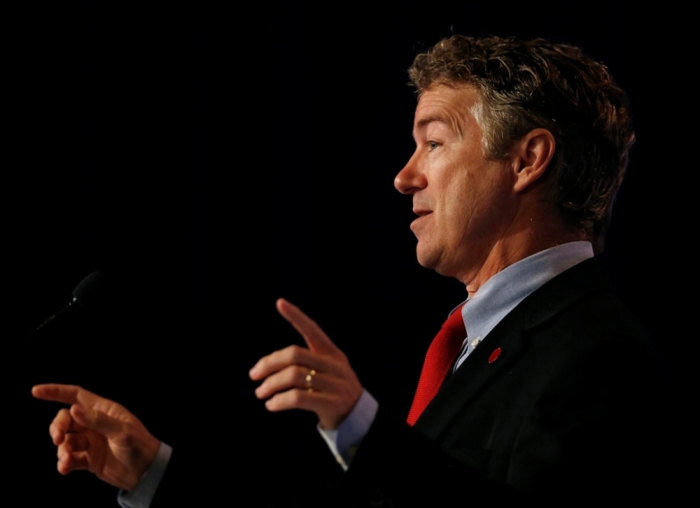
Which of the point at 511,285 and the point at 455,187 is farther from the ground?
the point at 455,187

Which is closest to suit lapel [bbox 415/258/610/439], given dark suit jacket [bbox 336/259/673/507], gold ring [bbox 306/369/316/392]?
dark suit jacket [bbox 336/259/673/507]

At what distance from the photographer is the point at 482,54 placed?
2062mm

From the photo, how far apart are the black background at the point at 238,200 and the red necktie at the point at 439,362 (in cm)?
88

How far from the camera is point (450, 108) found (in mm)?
2051

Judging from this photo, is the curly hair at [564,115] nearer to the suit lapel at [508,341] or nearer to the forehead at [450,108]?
the forehead at [450,108]

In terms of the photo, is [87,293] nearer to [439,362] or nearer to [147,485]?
[147,485]

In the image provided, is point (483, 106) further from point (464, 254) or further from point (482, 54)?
point (464, 254)

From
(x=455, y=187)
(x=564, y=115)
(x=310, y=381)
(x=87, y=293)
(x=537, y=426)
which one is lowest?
(x=537, y=426)

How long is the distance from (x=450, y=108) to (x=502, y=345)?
610 mm

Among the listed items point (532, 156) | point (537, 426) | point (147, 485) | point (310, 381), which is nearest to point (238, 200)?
point (532, 156)

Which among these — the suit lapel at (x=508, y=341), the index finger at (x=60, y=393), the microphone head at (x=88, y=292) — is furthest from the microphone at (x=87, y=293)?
the suit lapel at (x=508, y=341)

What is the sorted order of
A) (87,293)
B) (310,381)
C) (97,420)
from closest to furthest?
(310,381)
(97,420)
(87,293)

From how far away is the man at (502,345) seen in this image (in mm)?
1260

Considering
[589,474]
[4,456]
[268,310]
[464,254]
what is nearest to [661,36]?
[464,254]
